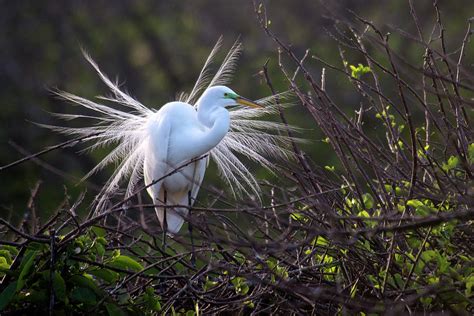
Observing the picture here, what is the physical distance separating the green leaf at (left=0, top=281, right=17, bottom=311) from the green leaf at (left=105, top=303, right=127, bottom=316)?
260 millimetres

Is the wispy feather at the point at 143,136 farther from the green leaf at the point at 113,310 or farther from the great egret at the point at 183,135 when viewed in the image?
the green leaf at the point at 113,310

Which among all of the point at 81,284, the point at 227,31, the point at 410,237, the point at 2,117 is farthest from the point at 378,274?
the point at 227,31

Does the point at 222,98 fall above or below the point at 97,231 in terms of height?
above

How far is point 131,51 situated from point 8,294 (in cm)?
885

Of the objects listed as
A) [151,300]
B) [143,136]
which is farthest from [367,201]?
[143,136]

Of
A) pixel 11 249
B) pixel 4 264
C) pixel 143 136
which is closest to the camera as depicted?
pixel 4 264

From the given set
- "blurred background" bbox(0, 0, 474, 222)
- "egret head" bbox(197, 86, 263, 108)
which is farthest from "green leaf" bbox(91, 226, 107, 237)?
"blurred background" bbox(0, 0, 474, 222)

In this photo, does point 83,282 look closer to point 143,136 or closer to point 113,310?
point 113,310

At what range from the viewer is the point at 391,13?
10688 mm

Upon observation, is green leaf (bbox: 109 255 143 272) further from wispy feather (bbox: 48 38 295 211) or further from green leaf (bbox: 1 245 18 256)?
wispy feather (bbox: 48 38 295 211)

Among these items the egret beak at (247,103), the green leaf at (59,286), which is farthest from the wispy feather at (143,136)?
the green leaf at (59,286)

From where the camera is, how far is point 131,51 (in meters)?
11.2

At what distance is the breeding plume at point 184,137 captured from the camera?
3.88 metres

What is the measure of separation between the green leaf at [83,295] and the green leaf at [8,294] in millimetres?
160
